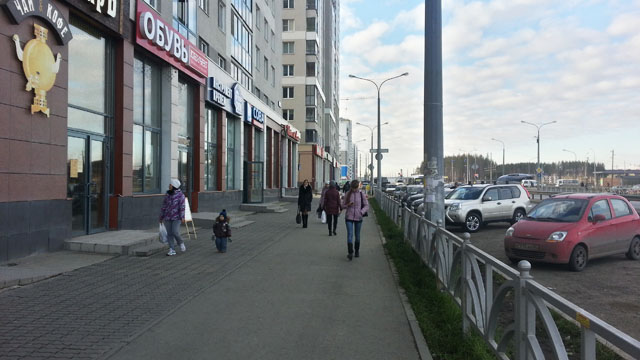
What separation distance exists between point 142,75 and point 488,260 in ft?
43.9

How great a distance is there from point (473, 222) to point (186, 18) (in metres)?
12.6

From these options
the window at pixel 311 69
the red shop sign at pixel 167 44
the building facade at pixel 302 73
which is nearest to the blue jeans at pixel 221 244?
the red shop sign at pixel 167 44

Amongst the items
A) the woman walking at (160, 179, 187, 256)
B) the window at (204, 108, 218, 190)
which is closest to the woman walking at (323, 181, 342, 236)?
the woman walking at (160, 179, 187, 256)

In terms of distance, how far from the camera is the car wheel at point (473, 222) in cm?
1702

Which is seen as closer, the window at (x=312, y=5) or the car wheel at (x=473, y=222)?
the car wheel at (x=473, y=222)

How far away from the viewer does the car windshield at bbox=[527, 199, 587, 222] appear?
33.1 feet

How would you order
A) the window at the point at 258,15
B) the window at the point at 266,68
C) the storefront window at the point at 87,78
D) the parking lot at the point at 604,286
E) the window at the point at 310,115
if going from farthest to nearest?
the window at the point at 310,115
the window at the point at 266,68
the window at the point at 258,15
the storefront window at the point at 87,78
the parking lot at the point at 604,286

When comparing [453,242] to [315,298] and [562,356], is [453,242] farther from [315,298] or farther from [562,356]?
[562,356]

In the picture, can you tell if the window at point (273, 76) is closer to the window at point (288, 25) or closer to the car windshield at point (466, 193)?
the window at point (288, 25)

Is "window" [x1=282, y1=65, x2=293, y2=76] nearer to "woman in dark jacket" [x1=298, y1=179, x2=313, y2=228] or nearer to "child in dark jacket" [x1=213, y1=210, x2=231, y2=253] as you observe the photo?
"woman in dark jacket" [x1=298, y1=179, x2=313, y2=228]

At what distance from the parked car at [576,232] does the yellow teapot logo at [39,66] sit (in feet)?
31.5

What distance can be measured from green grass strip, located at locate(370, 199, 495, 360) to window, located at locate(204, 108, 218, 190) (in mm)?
13341

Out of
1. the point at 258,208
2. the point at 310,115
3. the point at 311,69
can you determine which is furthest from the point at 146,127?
the point at 311,69

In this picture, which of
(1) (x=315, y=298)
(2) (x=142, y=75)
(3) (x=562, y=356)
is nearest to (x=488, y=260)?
Answer: (3) (x=562, y=356)
